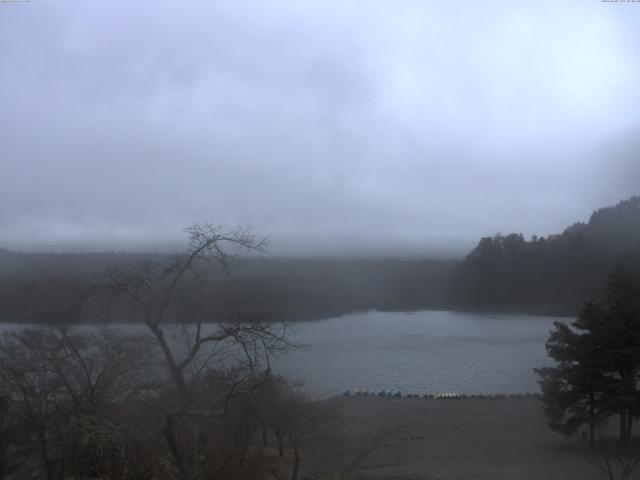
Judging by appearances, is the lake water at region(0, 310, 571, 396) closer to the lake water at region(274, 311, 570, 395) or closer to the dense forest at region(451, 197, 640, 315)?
the lake water at region(274, 311, 570, 395)

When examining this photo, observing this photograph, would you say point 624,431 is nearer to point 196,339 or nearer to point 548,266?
point 196,339

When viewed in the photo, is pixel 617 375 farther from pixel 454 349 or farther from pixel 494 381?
pixel 454 349

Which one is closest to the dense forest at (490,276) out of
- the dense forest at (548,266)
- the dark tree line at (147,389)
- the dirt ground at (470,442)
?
the dense forest at (548,266)

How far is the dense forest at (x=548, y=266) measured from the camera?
50.3m

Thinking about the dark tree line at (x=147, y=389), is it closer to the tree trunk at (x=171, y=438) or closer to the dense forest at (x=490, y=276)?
the tree trunk at (x=171, y=438)

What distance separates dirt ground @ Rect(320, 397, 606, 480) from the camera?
1268 cm

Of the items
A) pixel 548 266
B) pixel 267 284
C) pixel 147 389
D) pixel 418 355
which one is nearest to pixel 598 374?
pixel 147 389

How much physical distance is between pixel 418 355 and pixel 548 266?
2356cm

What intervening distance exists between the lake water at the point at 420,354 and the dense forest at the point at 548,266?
3.02 metres

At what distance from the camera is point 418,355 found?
122 ft

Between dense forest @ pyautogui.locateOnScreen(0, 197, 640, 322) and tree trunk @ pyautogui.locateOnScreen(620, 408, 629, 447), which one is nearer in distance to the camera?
tree trunk @ pyautogui.locateOnScreen(620, 408, 629, 447)

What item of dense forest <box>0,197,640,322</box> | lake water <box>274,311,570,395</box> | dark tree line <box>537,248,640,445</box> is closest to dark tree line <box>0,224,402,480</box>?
dark tree line <box>537,248,640,445</box>

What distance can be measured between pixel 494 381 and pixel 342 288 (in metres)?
24.0

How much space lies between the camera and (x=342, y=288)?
51.8m
